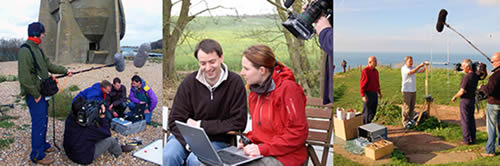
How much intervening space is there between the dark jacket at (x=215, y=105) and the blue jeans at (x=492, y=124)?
173 cm

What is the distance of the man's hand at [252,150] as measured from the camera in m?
2.83

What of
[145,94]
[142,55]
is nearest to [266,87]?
[142,55]

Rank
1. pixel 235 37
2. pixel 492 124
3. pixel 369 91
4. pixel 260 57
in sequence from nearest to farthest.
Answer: pixel 260 57 → pixel 492 124 → pixel 369 91 → pixel 235 37

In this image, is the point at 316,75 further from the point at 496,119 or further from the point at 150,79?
the point at 150,79

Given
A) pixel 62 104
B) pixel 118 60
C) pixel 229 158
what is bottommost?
pixel 229 158

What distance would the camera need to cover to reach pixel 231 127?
323cm

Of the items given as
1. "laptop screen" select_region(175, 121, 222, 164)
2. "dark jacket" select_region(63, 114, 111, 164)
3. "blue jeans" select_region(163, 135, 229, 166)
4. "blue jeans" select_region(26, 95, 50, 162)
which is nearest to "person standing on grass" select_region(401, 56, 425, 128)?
"laptop screen" select_region(175, 121, 222, 164)

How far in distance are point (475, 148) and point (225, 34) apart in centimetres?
245

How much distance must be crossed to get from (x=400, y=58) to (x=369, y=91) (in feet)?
1.23

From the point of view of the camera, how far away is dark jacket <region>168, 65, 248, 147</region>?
321 centimetres

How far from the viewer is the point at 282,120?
9.20 feet

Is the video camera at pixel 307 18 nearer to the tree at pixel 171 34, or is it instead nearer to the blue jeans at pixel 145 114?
the tree at pixel 171 34

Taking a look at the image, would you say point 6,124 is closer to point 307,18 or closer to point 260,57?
point 260,57

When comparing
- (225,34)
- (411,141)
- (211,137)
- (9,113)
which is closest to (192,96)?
(211,137)
